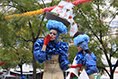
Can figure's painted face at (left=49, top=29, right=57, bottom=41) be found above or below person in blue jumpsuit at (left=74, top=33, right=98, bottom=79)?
above

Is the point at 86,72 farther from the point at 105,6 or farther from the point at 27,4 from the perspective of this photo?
the point at 105,6

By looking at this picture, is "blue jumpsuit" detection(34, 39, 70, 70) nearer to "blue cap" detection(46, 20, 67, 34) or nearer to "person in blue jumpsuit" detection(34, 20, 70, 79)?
"person in blue jumpsuit" detection(34, 20, 70, 79)

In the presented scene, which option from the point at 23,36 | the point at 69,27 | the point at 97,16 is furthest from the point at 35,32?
the point at 69,27

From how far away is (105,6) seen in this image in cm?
1328

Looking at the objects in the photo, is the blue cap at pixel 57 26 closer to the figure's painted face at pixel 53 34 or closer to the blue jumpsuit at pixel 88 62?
the figure's painted face at pixel 53 34

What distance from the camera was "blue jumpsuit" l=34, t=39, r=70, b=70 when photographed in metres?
5.44

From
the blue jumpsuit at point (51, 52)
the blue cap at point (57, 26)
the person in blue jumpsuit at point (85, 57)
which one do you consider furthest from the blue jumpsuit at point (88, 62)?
the blue cap at point (57, 26)

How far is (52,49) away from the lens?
18.1 ft

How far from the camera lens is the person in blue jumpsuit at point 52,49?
17.9ft

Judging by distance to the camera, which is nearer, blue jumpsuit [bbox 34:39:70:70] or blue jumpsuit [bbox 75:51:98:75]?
blue jumpsuit [bbox 75:51:98:75]

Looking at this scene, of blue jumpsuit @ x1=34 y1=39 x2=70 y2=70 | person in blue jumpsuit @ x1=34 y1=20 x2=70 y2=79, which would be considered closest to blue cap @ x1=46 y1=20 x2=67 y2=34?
person in blue jumpsuit @ x1=34 y1=20 x2=70 y2=79

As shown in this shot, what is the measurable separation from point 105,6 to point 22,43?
3.66 m

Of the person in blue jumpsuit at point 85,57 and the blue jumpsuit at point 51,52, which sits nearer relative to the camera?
the person in blue jumpsuit at point 85,57

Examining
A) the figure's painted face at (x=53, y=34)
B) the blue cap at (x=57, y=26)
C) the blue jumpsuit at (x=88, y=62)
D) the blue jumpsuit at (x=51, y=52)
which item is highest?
the blue cap at (x=57, y=26)
